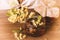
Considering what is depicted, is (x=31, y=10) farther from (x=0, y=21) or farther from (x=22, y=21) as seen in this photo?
(x=0, y=21)

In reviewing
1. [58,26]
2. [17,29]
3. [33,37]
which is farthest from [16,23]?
[58,26]

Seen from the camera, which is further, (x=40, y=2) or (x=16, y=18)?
(x=40, y=2)

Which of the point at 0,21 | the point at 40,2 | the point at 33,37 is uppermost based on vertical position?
the point at 40,2

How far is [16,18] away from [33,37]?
0.58 feet

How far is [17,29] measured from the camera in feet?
3.49

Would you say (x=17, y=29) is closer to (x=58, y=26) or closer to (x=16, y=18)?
(x=16, y=18)

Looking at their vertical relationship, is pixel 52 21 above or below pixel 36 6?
below

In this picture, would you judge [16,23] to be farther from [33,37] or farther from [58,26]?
[58,26]

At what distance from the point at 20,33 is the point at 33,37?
9cm

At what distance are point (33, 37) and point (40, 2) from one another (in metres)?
0.25

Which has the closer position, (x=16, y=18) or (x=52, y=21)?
(x=16, y=18)

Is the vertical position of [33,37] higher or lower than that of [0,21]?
lower

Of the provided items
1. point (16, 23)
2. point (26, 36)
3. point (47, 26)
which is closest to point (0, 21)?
point (16, 23)

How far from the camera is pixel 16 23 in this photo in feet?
3.57
